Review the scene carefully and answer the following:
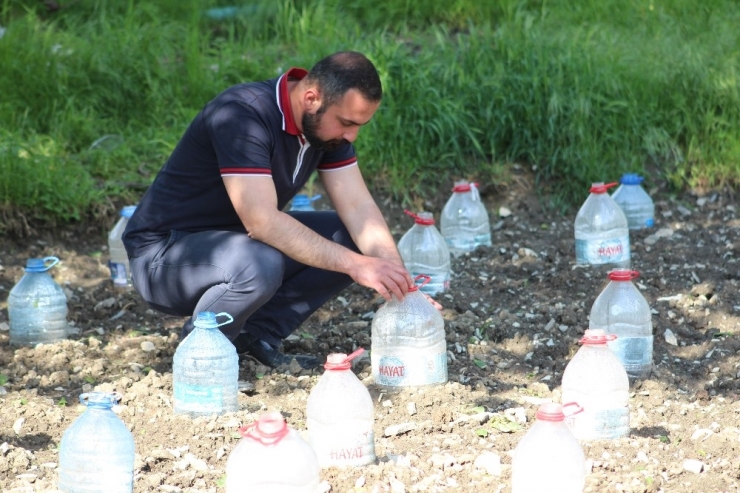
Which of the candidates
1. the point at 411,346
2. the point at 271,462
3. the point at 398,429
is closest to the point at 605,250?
the point at 411,346

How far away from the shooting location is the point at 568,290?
5.96 metres

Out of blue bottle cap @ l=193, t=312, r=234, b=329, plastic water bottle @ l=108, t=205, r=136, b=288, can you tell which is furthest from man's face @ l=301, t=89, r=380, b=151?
plastic water bottle @ l=108, t=205, r=136, b=288

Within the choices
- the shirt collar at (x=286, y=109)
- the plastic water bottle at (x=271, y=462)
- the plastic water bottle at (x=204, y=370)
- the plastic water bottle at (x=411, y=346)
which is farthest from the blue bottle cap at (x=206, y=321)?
the plastic water bottle at (x=271, y=462)

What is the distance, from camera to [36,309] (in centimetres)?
524

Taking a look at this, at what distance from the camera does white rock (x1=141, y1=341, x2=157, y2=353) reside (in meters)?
5.17

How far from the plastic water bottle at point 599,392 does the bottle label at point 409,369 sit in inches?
28.8

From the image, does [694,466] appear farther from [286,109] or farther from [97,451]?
[286,109]

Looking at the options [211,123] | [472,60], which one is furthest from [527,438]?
[472,60]

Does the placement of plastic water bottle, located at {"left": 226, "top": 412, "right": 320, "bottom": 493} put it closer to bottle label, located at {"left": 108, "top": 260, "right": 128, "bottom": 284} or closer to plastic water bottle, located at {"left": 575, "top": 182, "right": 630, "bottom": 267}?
bottle label, located at {"left": 108, "top": 260, "right": 128, "bottom": 284}

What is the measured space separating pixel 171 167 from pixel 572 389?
200 cm

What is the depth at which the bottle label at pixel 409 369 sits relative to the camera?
178 inches

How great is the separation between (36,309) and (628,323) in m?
2.73

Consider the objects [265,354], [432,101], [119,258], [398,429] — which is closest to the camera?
[398,429]

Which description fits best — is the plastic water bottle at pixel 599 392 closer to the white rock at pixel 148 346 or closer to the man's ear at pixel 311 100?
the man's ear at pixel 311 100
